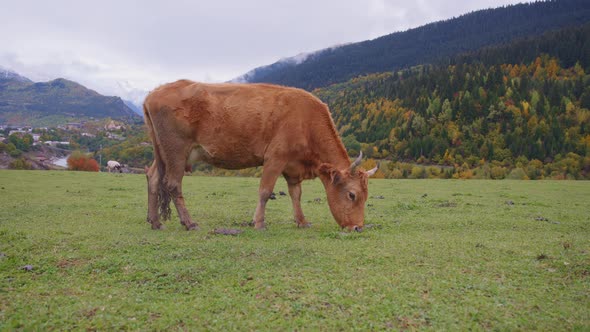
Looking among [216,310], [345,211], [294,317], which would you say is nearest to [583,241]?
[345,211]

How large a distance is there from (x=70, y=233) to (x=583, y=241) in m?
10.7

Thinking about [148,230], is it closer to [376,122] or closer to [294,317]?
[294,317]

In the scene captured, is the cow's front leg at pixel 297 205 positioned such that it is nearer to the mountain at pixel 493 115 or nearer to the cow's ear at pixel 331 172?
the cow's ear at pixel 331 172

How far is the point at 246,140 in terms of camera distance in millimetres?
9641

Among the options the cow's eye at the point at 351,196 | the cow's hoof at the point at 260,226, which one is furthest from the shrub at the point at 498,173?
the cow's hoof at the point at 260,226

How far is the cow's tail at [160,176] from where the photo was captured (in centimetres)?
955

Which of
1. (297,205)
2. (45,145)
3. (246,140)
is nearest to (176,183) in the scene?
(246,140)

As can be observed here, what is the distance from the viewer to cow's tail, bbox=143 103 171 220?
31.3 feet

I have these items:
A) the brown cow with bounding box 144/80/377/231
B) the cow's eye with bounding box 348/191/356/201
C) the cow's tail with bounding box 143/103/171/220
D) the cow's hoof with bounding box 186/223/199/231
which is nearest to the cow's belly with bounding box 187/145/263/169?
the brown cow with bounding box 144/80/377/231

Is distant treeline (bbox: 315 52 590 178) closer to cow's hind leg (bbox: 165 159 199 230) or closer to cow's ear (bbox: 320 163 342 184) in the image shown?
cow's ear (bbox: 320 163 342 184)

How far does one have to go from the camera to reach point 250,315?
4219 mm

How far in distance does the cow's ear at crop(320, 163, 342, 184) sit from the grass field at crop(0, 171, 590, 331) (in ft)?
4.27

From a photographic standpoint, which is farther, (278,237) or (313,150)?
(313,150)

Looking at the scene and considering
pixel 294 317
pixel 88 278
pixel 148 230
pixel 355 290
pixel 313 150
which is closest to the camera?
pixel 294 317
